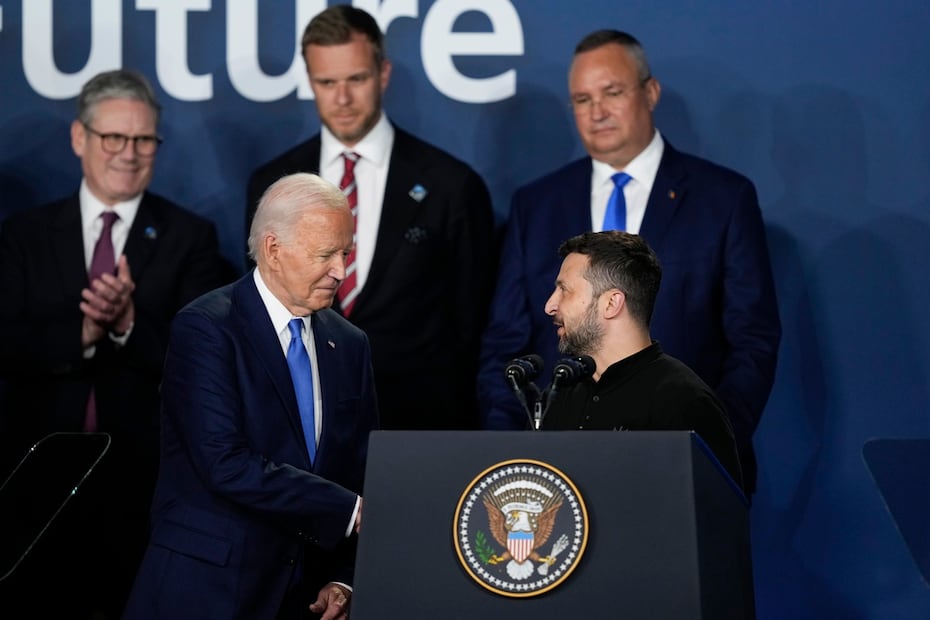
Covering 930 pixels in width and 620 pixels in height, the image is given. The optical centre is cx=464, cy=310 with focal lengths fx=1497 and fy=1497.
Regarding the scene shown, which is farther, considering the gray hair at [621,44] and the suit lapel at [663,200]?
the gray hair at [621,44]

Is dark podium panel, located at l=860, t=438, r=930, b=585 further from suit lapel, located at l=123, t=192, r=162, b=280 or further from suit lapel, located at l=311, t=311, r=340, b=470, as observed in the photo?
suit lapel, located at l=123, t=192, r=162, b=280

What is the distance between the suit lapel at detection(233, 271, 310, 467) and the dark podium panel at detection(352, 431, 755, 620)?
2.48ft

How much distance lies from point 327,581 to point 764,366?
1.57 m

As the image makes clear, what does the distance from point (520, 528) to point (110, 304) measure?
2389 millimetres

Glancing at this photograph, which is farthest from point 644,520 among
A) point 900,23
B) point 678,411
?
point 900,23

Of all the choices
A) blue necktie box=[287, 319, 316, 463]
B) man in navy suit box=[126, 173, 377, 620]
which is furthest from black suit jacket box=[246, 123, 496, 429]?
blue necktie box=[287, 319, 316, 463]

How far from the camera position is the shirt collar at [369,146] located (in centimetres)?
504

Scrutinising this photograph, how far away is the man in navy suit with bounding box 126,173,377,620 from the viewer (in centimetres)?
335

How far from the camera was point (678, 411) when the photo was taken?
10.6 feet

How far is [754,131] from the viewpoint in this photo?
5406 mm

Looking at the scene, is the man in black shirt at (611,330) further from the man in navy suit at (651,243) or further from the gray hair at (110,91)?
the gray hair at (110,91)

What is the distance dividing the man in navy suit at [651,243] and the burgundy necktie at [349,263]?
484 millimetres

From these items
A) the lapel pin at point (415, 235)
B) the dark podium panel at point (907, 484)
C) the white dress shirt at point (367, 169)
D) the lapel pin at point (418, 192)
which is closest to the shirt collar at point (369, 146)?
the white dress shirt at point (367, 169)

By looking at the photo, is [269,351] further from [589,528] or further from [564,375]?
[589,528]
